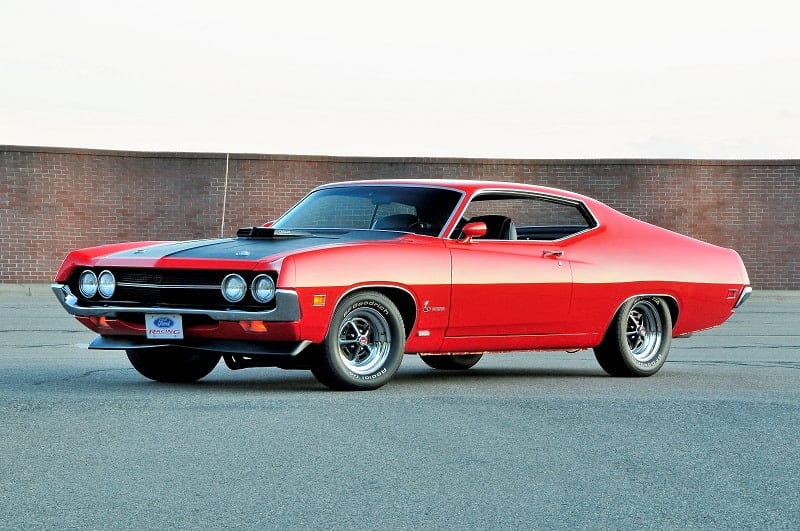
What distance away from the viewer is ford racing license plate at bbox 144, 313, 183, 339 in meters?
9.04

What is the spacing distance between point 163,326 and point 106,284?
2.09 ft

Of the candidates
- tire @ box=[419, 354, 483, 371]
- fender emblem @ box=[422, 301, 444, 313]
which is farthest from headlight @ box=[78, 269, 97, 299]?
tire @ box=[419, 354, 483, 371]

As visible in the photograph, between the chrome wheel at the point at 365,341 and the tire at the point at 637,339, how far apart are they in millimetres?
2512

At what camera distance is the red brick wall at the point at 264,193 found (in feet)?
104

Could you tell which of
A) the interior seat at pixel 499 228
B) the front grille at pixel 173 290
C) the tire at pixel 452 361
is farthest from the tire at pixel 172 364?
the interior seat at pixel 499 228

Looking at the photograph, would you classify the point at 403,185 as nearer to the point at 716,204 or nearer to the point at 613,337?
the point at 613,337

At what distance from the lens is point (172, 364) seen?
1019 cm

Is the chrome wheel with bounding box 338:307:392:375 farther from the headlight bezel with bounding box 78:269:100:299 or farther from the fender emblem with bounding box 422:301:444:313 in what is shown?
the headlight bezel with bounding box 78:269:100:299

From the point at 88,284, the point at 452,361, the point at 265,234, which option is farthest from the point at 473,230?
the point at 88,284

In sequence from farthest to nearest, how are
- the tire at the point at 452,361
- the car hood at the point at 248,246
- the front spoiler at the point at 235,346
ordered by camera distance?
the tire at the point at 452,361 → the car hood at the point at 248,246 → the front spoiler at the point at 235,346

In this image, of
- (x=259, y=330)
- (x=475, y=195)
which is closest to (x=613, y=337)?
(x=475, y=195)

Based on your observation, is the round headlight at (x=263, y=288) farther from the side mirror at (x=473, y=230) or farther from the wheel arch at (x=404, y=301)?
the side mirror at (x=473, y=230)

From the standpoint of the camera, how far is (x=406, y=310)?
31.4ft

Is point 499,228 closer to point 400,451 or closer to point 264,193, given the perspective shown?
point 400,451
